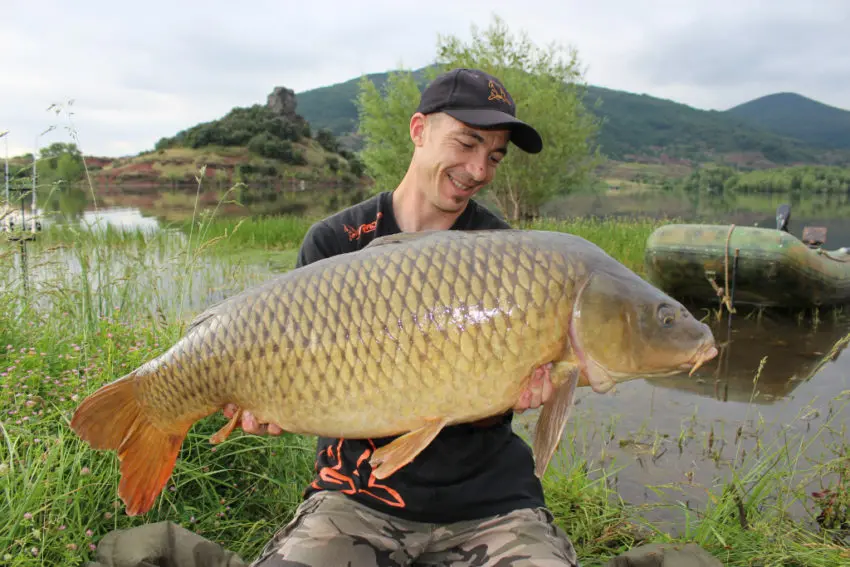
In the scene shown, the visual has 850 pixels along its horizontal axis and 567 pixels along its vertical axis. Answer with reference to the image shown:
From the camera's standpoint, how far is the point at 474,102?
1807mm

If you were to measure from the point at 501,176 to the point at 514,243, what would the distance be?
13374 mm

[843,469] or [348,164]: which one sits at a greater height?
[348,164]

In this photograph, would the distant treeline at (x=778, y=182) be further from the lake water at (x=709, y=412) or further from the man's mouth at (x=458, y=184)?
the man's mouth at (x=458, y=184)

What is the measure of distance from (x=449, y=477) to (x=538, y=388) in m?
0.37

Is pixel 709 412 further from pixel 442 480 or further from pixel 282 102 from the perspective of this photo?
pixel 282 102

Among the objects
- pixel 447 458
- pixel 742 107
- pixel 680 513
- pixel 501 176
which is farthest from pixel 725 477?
pixel 742 107

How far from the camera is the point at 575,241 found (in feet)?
4.42

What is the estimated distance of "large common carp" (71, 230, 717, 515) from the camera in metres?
1.25

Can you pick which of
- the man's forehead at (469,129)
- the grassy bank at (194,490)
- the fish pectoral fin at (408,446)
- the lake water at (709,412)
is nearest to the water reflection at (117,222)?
the lake water at (709,412)

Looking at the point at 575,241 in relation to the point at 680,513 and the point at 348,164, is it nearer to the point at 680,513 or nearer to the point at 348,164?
the point at 680,513

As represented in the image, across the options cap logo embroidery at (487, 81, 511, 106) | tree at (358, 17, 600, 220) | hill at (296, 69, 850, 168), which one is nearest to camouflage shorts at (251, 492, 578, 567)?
cap logo embroidery at (487, 81, 511, 106)

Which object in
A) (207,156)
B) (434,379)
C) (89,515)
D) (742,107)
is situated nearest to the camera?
(434,379)

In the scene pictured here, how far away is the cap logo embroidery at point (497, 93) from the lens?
1.83m

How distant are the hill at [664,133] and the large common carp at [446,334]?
93.5m
